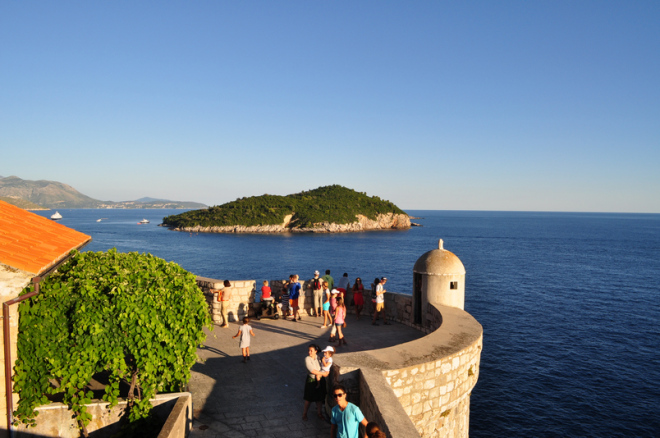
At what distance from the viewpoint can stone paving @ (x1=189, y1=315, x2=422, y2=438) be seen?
24.5 ft

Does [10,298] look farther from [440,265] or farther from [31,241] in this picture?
[440,265]

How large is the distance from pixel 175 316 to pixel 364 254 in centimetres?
7645

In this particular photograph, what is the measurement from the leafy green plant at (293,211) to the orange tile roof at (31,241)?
124859 millimetres

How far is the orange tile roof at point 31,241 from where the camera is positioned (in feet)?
23.6

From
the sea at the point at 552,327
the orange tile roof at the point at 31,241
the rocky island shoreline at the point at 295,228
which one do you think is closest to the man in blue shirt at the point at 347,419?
the orange tile roof at the point at 31,241

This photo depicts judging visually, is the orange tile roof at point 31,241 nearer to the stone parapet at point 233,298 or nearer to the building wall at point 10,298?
the building wall at point 10,298

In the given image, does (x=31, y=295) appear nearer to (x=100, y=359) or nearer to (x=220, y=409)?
(x=100, y=359)

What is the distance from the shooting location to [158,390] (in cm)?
745

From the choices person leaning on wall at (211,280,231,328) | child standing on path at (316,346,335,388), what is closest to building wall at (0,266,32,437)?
child standing on path at (316,346,335,388)

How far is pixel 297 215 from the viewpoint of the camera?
144m

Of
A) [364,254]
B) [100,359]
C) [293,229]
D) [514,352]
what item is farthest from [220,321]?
[293,229]

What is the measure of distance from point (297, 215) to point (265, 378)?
135 metres

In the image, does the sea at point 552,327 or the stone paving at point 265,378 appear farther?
the sea at point 552,327

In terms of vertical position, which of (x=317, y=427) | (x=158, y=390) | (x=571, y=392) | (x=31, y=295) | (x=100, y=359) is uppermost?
(x=31, y=295)
